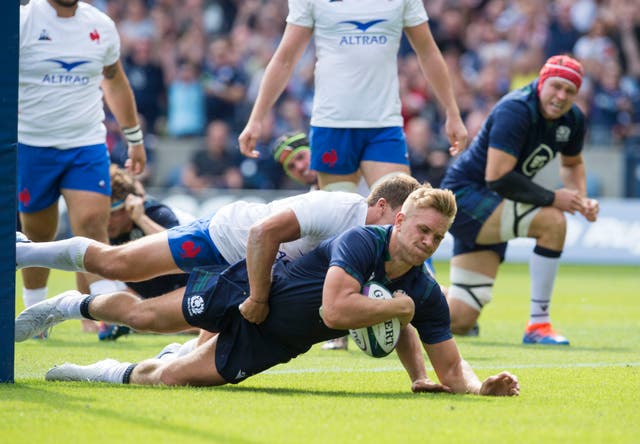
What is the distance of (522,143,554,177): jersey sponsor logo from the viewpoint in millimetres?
9555

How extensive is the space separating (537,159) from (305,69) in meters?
12.1

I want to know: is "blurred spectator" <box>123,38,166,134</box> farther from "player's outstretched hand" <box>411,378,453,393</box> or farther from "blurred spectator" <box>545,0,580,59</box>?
"player's outstretched hand" <box>411,378,453,393</box>

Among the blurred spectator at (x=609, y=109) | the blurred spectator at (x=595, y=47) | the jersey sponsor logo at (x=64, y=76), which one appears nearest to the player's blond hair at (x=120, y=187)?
the jersey sponsor logo at (x=64, y=76)

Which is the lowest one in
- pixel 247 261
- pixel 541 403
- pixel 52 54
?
pixel 541 403

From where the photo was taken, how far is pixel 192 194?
19.4m

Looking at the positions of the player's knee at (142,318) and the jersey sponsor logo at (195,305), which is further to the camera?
the player's knee at (142,318)

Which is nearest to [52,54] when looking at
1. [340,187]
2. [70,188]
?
[70,188]

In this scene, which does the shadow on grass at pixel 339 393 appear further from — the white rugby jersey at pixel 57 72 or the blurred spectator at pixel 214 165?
the blurred spectator at pixel 214 165

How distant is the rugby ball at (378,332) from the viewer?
234 inches

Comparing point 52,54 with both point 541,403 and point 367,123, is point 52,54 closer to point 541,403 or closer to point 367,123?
point 367,123

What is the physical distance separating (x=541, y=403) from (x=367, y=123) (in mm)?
3403

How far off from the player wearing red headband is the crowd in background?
775cm

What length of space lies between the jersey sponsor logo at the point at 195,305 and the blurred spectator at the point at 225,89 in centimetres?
1489

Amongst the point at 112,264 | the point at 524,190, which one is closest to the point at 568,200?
the point at 524,190
